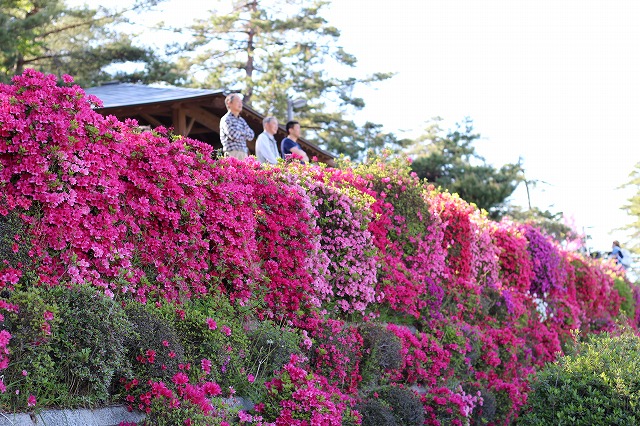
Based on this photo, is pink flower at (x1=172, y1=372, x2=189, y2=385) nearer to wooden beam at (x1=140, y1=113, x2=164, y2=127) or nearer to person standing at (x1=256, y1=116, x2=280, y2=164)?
person standing at (x1=256, y1=116, x2=280, y2=164)

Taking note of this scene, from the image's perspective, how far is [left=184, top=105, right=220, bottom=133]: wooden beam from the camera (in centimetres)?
1593

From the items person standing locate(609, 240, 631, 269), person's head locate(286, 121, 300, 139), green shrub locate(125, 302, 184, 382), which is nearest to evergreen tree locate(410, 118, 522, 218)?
person standing locate(609, 240, 631, 269)

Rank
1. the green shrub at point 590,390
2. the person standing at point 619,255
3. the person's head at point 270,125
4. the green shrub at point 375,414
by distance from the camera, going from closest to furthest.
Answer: the green shrub at point 375,414 → the green shrub at point 590,390 → the person's head at point 270,125 → the person standing at point 619,255

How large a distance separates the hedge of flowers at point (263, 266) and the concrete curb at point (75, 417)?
99 mm

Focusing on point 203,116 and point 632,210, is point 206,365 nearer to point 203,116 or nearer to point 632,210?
point 203,116

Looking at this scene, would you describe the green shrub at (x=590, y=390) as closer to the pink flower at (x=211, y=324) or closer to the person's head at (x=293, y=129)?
the pink flower at (x=211, y=324)

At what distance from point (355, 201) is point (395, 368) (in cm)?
174

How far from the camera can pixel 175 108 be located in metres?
15.6

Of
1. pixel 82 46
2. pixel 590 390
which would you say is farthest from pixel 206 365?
pixel 82 46

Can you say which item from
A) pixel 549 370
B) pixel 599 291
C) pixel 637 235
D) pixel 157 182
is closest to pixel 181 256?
pixel 157 182

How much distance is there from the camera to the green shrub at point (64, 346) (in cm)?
424

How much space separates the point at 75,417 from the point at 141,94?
1244cm

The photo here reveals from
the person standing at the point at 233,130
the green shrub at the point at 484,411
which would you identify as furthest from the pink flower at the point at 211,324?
the person standing at the point at 233,130

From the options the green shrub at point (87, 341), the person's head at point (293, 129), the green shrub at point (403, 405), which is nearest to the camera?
the green shrub at point (87, 341)
